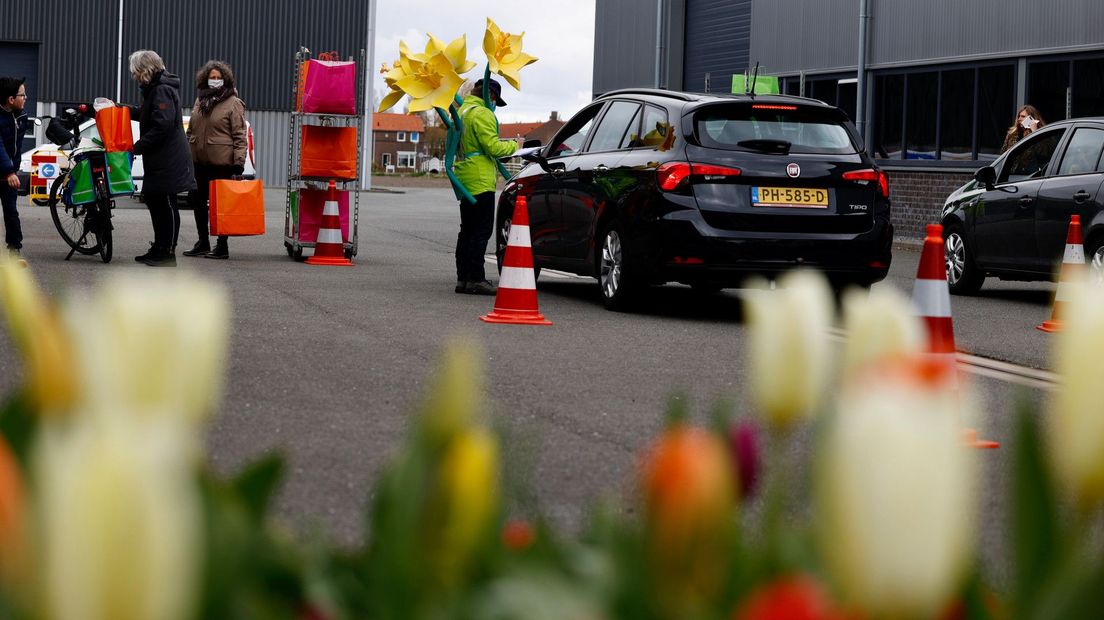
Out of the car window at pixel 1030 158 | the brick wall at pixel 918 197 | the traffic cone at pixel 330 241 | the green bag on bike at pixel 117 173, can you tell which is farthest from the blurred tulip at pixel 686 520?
the brick wall at pixel 918 197

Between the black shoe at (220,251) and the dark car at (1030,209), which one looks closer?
the dark car at (1030,209)

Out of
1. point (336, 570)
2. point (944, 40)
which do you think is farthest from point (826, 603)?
point (944, 40)

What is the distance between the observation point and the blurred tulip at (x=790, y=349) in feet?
3.10

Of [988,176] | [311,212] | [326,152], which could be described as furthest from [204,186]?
[988,176]

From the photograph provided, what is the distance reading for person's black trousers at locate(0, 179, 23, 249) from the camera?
12.9m

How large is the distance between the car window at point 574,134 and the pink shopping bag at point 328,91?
3.24 meters

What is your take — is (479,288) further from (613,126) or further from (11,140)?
(11,140)

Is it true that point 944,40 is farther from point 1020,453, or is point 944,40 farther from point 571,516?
point 1020,453

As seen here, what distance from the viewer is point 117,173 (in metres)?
13.9

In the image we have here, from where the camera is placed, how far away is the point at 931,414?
0.66m

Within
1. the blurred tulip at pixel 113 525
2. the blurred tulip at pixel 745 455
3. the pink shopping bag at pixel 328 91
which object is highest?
the pink shopping bag at pixel 328 91

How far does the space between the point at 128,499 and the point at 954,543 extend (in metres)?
0.33

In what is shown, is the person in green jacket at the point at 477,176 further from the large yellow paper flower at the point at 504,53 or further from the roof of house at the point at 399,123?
the roof of house at the point at 399,123

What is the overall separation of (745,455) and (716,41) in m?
31.7
